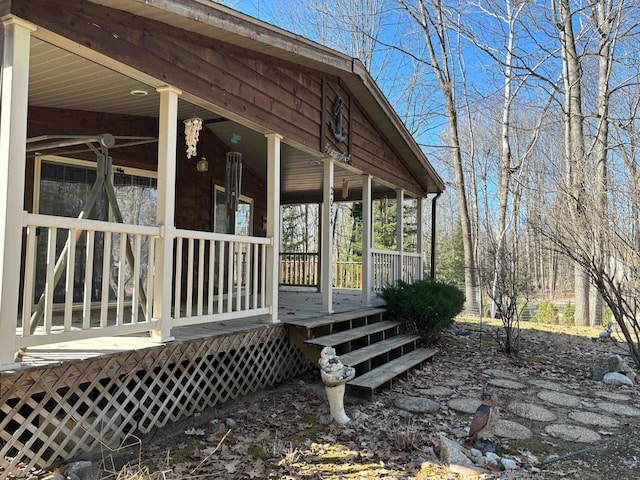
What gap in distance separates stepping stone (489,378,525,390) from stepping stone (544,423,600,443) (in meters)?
1.21

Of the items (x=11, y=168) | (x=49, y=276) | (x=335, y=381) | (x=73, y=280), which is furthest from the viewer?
(x=335, y=381)

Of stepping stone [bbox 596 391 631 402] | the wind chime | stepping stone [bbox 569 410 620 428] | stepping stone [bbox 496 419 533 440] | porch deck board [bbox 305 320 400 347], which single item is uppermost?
the wind chime

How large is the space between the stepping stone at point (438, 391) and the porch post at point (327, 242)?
1670 mm

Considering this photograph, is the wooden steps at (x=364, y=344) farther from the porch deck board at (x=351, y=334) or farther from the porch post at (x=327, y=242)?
the porch post at (x=327, y=242)

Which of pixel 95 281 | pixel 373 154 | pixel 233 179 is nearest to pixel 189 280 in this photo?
pixel 95 281

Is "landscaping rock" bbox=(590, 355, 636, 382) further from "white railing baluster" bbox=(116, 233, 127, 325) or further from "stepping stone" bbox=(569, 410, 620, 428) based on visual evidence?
"white railing baluster" bbox=(116, 233, 127, 325)

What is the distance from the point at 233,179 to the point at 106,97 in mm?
2613

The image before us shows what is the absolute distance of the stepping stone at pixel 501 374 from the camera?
5.89m

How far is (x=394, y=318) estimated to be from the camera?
711 cm

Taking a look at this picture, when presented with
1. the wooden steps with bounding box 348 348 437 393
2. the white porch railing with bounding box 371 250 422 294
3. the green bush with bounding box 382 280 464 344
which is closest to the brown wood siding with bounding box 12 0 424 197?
the white porch railing with bounding box 371 250 422 294

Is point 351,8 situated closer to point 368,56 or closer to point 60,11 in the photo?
point 368,56

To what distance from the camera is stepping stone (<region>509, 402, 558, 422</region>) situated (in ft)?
14.4

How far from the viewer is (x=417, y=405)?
455cm

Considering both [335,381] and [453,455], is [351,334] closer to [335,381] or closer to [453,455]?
[335,381]
